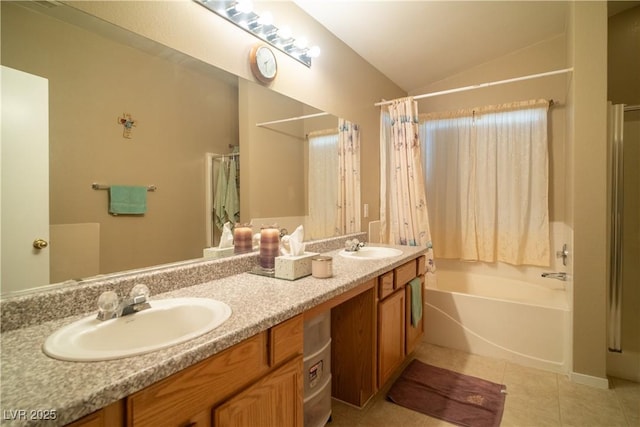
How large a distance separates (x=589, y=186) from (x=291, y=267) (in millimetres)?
1985

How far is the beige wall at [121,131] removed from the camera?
966 mm

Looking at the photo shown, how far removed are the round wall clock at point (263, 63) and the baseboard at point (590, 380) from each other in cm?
272

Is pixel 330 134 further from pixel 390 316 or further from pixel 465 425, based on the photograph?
pixel 465 425

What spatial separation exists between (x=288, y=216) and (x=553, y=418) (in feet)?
6.19

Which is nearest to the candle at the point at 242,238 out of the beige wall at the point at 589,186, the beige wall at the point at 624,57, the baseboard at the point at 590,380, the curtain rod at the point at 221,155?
the curtain rod at the point at 221,155

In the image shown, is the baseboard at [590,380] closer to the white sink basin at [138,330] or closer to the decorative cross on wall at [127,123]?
the white sink basin at [138,330]

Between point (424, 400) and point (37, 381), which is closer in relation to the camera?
point (37, 381)

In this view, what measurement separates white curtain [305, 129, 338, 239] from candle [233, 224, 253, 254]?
58 centimetres

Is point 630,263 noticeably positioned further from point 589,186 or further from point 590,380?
point 590,380

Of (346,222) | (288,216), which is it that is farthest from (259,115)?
(346,222)

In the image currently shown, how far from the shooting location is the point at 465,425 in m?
1.61

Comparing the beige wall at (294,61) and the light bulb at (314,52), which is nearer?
the beige wall at (294,61)

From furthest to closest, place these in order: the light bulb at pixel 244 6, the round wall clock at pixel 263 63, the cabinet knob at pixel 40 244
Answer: the round wall clock at pixel 263 63 → the light bulb at pixel 244 6 → the cabinet knob at pixel 40 244

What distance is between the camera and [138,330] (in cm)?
94
